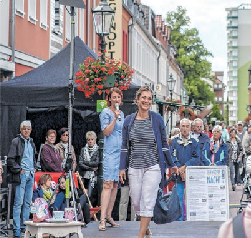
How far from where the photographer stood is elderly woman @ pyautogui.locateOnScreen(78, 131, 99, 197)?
580 inches

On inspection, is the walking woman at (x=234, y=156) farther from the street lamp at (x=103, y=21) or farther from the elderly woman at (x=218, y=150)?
the street lamp at (x=103, y=21)

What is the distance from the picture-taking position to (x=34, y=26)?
2247 cm

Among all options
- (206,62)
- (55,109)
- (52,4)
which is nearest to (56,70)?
(55,109)

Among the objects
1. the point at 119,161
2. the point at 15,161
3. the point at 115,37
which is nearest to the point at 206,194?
the point at 119,161

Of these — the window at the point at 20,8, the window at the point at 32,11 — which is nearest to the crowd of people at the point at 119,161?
the window at the point at 20,8

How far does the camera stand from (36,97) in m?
15.0

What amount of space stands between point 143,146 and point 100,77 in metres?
4.97

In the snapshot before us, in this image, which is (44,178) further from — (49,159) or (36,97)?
(36,97)

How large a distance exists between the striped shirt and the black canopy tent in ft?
16.8

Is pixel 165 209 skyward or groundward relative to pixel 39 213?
groundward

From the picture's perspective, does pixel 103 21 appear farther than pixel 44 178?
Yes

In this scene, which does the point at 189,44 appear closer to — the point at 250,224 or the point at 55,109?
the point at 55,109

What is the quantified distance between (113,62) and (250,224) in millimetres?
11731

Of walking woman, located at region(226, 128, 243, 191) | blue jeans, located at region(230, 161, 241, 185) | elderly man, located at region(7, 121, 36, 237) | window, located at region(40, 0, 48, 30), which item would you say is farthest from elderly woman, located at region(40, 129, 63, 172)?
blue jeans, located at region(230, 161, 241, 185)
